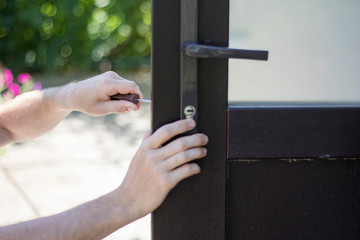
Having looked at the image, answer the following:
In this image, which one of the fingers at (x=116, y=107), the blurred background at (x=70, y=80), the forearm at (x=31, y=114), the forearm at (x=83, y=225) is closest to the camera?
the forearm at (x=83, y=225)

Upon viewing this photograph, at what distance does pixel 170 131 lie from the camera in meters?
1.03

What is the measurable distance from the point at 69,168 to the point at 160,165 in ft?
9.89

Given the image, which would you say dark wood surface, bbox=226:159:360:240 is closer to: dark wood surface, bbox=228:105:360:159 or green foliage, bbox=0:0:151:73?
dark wood surface, bbox=228:105:360:159

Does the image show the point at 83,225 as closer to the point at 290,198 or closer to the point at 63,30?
the point at 290,198

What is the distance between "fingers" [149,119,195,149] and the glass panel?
140 millimetres

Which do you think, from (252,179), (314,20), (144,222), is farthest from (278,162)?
(144,222)

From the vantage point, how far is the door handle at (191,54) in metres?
0.98

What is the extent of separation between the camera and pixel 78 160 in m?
4.07

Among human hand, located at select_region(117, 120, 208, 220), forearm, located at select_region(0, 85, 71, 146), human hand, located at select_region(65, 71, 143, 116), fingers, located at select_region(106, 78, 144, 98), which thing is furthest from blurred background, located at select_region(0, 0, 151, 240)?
human hand, located at select_region(117, 120, 208, 220)

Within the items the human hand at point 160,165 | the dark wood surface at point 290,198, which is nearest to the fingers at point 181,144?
the human hand at point 160,165

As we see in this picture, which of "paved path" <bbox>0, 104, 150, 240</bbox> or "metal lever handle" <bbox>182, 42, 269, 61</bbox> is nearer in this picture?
"metal lever handle" <bbox>182, 42, 269, 61</bbox>

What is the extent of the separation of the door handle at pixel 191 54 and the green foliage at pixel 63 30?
593 centimetres

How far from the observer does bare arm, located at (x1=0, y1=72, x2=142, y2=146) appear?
1.27 meters

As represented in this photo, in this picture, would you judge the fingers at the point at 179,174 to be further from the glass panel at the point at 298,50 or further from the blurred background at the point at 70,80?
the blurred background at the point at 70,80
